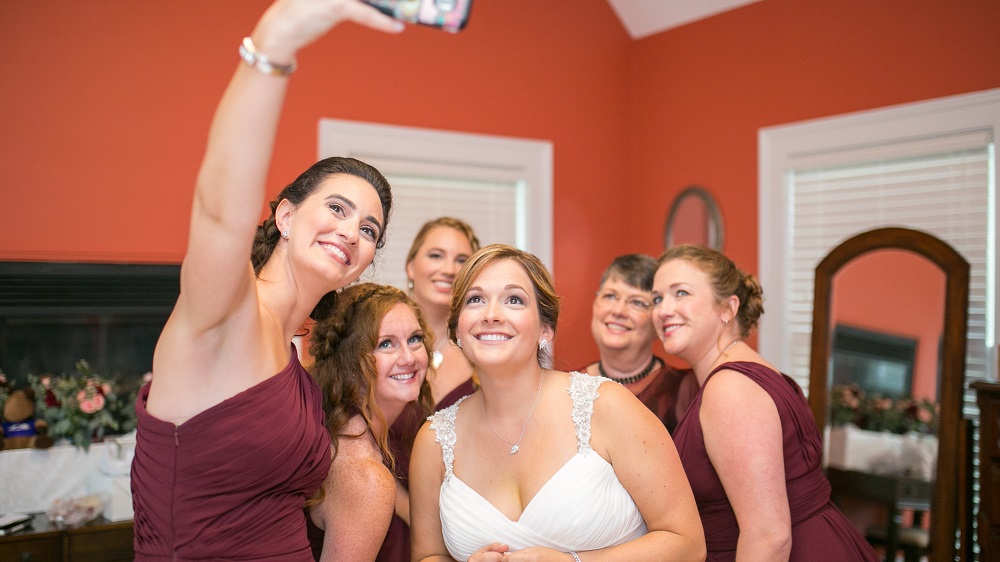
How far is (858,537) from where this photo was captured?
2.38 m

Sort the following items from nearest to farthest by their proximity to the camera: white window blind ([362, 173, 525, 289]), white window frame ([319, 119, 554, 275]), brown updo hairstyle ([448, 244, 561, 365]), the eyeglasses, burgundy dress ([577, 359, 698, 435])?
brown updo hairstyle ([448, 244, 561, 365]) → burgundy dress ([577, 359, 698, 435]) → the eyeglasses → white window frame ([319, 119, 554, 275]) → white window blind ([362, 173, 525, 289])

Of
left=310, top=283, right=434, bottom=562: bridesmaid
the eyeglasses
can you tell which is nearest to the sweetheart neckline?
left=310, top=283, right=434, bottom=562: bridesmaid

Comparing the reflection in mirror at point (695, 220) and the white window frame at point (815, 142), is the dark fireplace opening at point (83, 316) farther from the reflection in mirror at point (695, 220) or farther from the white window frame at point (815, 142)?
the white window frame at point (815, 142)

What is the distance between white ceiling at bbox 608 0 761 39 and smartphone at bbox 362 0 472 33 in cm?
393

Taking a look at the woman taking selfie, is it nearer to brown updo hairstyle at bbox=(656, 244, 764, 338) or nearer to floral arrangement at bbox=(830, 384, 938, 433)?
brown updo hairstyle at bbox=(656, 244, 764, 338)

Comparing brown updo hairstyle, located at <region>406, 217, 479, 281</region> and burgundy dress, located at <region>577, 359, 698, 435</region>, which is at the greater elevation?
brown updo hairstyle, located at <region>406, 217, 479, 281</region>

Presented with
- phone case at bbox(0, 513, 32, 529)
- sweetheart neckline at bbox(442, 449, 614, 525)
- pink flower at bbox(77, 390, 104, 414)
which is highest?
sweetheart neckline at bbox(442, 449, 614, 525)

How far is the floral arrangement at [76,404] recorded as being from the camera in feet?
11.1

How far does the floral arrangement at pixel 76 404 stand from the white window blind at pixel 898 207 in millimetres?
3313

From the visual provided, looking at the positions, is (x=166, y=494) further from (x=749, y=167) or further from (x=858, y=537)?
(x=749, y=167)

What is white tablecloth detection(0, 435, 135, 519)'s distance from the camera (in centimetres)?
331

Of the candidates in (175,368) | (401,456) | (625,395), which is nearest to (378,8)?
(175,368)

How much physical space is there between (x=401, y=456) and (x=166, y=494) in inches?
35.0

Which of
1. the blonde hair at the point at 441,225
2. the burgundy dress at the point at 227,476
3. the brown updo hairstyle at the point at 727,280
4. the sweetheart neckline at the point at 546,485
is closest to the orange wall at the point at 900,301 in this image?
the brown updo hairstyle at the point at 727,280
